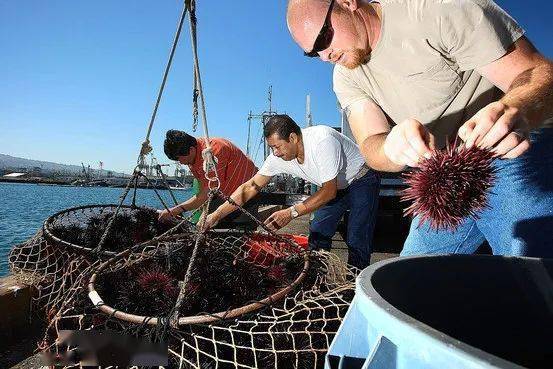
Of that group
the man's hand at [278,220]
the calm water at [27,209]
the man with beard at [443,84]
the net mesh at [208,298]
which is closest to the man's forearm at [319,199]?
the man's hand at [278,220]

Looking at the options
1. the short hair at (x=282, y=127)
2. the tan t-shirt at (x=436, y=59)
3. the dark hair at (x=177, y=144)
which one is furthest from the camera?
the dark hair at (x=177, y=144)

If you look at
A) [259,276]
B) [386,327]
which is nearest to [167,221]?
[259,276]

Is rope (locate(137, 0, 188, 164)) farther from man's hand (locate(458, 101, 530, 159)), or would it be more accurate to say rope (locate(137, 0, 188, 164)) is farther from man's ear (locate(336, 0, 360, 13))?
man's hand (locate(458, 101, 530, 159))

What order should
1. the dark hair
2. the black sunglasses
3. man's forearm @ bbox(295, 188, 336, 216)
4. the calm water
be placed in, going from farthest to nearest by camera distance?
the calm water < the dark hair < man's forearm @ bbox(295, 188, 336, 216) < the black sunglasses

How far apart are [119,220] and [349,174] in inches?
107

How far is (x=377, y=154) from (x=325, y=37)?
0.84m

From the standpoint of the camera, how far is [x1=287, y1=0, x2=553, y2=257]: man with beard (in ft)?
5.30

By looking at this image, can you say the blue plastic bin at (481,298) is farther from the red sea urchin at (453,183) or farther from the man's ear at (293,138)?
the man's ear at (293,138)

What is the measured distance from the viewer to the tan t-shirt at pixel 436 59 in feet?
5.70

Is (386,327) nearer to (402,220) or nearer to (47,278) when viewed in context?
(47,278)

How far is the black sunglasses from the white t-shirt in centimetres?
193

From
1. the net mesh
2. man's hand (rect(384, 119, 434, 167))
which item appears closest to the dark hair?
the net mesh

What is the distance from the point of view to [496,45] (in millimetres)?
1688

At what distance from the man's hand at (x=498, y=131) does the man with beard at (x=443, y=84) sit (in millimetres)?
46
